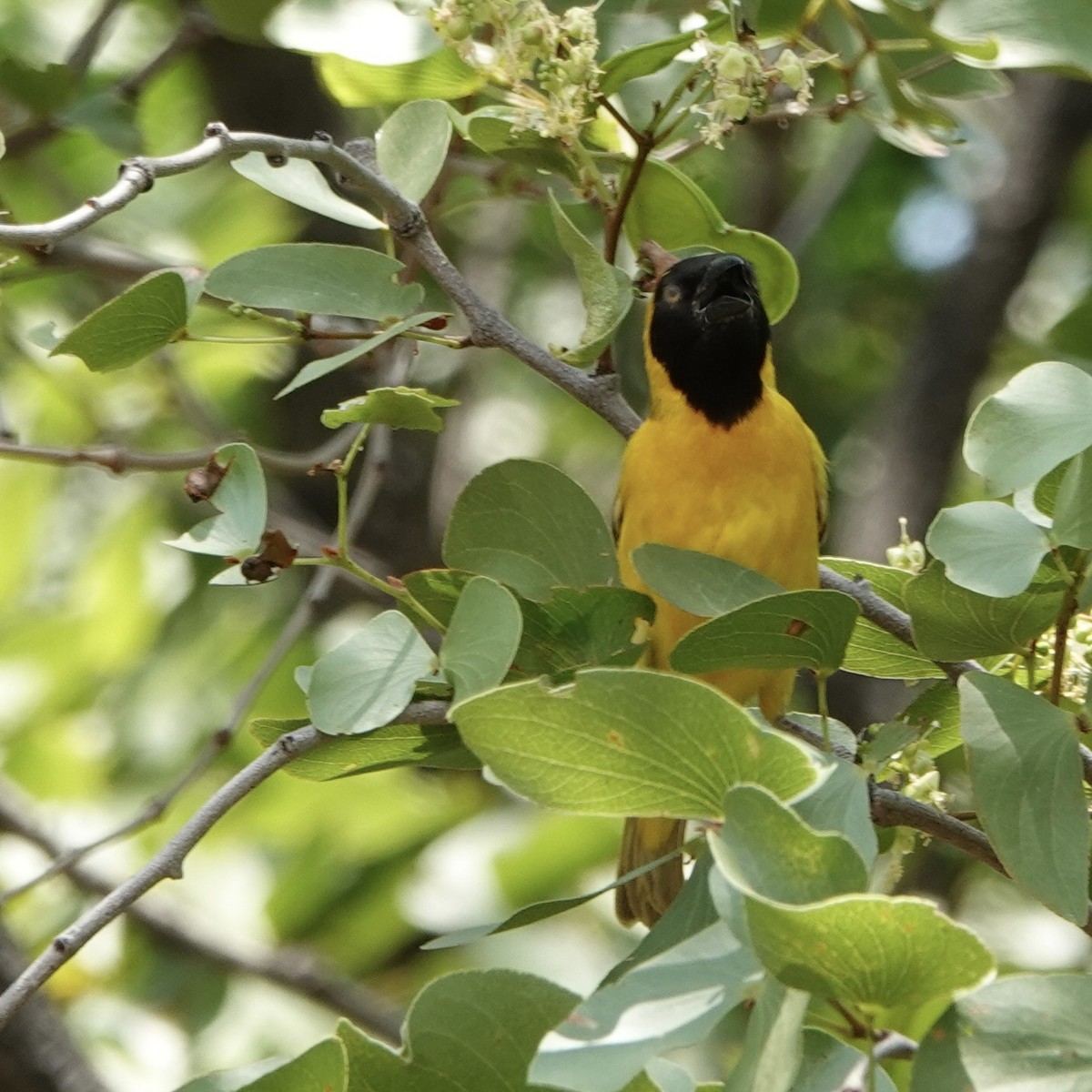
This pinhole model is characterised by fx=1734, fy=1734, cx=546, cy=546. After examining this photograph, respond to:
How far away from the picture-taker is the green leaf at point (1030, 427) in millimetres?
1591

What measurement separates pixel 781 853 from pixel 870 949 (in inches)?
3.6

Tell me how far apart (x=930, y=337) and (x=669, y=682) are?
3.93 m

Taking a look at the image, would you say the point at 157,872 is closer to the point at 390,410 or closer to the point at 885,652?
the point at 390,410

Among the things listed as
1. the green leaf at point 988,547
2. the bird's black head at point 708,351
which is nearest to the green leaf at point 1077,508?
the green leaf at point 988,547

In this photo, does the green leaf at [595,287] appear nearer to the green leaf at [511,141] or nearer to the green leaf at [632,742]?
the green leaf at [511,141]

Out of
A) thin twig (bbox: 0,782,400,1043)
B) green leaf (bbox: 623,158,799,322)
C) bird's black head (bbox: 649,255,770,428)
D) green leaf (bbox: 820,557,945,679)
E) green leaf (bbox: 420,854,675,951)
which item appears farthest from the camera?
thin twig (bbox: 0,782,400,1043)

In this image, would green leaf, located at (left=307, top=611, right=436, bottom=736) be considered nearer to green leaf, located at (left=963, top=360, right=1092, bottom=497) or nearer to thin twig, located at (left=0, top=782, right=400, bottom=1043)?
green leaf, located at (left=963, top=360, right=1092, bottom=497)

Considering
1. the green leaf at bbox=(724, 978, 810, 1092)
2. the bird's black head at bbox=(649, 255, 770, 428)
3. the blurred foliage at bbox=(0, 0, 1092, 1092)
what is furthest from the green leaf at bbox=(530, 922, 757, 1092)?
the bird's black head at bbox=(649, 255, 770, 428)

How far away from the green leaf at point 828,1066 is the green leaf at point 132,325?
37.2 inches

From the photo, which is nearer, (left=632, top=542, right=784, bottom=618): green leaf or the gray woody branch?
the gray woody branch

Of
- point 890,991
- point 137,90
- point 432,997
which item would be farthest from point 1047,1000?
point 137,90

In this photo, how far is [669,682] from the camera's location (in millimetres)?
1332

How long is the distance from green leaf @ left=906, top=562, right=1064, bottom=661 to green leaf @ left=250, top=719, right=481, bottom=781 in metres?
0.48

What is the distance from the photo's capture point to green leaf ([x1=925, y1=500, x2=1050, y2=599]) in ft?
5.25
